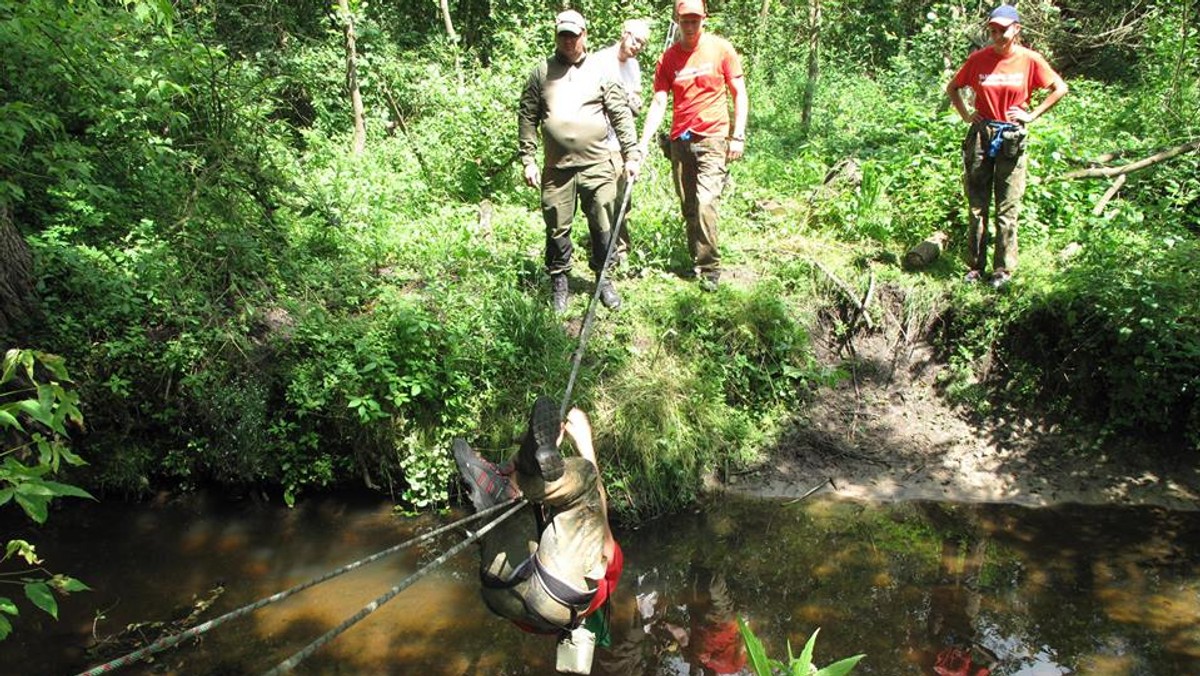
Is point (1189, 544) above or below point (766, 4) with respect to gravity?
below

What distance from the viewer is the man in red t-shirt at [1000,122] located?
234 inches

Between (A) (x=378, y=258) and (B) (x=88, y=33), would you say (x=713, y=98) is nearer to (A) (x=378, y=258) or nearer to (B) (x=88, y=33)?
(A) (x=378, y=258)

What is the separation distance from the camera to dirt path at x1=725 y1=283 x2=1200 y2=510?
5801 mm

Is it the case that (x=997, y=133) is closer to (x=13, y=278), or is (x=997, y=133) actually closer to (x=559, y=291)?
(x=559, y=291)

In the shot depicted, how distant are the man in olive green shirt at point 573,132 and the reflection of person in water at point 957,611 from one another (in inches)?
121

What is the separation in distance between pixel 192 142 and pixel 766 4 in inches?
372

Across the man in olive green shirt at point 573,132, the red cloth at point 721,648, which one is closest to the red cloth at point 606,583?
the red cloth at point 721,648

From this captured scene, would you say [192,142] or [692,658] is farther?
[192,142]

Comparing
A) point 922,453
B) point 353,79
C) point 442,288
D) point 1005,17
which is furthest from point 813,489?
point 353,79

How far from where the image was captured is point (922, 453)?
615 centimetres

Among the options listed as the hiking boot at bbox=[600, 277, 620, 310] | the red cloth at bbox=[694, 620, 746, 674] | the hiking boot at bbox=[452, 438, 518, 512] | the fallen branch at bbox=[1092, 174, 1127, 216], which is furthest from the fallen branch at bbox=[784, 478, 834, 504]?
the fallen branch at bbox=[1092, 174, 1127, 216]

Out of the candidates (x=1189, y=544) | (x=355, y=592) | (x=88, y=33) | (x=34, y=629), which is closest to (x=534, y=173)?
(x=355, y=592)

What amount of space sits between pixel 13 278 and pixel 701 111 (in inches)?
205

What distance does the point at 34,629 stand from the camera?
489 centimetres
